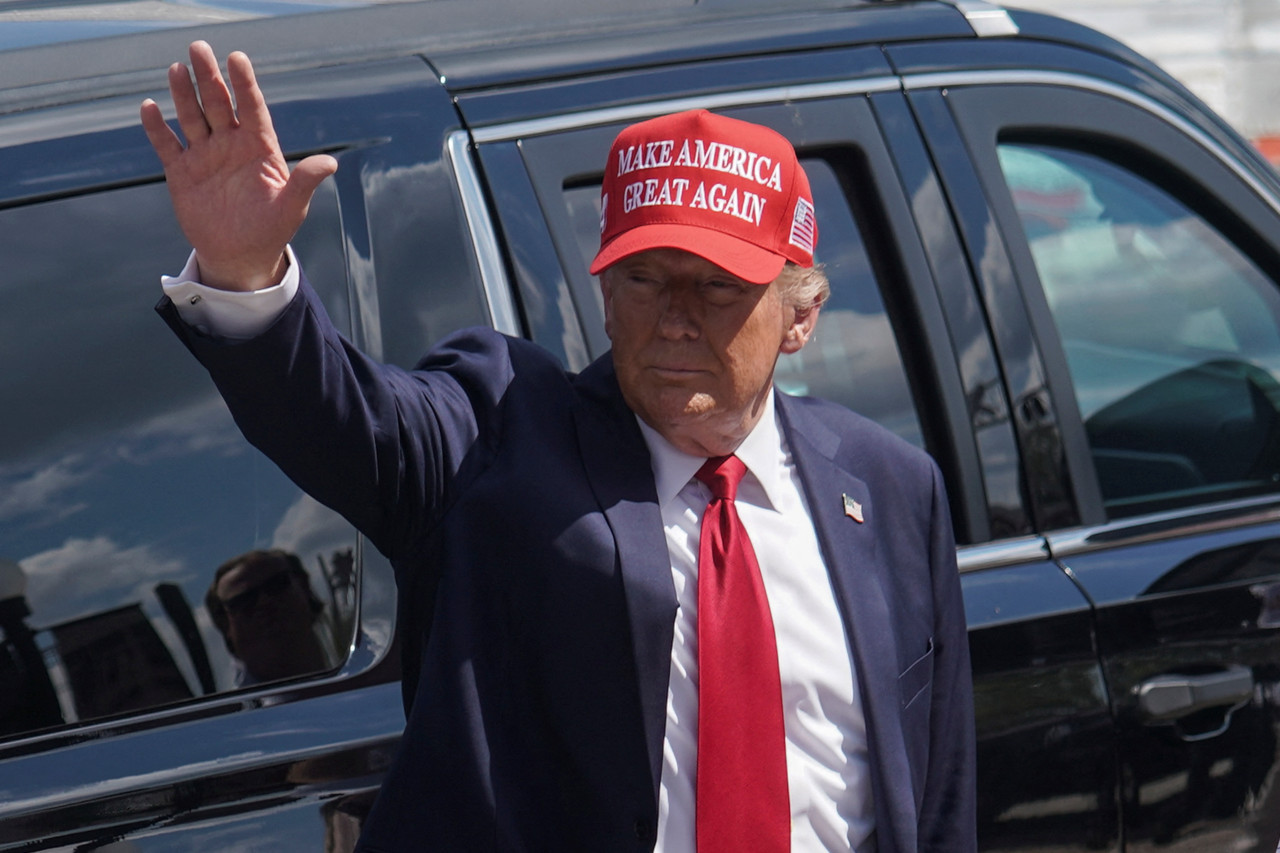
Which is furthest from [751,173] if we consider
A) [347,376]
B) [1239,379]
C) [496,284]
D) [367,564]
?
[1239,379]

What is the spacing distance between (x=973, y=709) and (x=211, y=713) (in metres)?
1.01

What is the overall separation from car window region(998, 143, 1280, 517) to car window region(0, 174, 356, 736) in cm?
136

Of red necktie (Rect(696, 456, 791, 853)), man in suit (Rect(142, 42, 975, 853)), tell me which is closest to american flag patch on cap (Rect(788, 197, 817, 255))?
man in suit (Rect(142, 42, 975, 853))

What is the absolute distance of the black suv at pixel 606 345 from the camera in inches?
72.4

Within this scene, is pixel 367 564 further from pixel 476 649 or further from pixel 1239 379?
pixel 1239 379

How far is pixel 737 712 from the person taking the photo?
174cm

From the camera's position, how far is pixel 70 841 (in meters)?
1.74

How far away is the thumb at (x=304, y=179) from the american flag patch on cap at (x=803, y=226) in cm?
64

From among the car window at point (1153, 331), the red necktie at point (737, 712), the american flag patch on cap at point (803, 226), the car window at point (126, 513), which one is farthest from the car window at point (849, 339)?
the car window at point (126, 513)

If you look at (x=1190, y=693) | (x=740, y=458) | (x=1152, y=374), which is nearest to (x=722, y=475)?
(x=740, y=458)

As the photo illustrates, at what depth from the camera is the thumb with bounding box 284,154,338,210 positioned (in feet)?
4.85

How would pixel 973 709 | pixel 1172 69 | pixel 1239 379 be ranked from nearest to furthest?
1. pixel 973 709
2. pixel 1239 379
3. pixel 1172 69

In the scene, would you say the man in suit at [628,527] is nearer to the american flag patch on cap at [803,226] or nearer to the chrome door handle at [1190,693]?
the american flag patch on cap at [803,226]

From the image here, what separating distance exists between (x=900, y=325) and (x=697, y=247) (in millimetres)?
725
